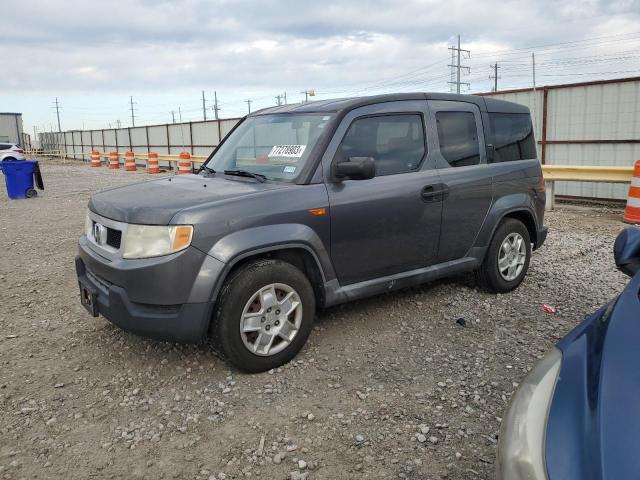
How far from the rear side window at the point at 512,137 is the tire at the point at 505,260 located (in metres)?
0.67

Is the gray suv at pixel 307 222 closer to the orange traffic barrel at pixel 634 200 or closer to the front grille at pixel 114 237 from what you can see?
the front grille at pixel 114 237

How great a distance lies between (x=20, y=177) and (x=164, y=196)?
41.0 ft

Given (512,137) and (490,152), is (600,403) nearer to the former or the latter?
(490,152)

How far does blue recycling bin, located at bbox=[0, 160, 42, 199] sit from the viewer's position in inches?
551

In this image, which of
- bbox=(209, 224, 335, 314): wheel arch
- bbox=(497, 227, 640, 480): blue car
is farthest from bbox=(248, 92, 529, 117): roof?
bbox=(497, 227, 640, 480): blue car

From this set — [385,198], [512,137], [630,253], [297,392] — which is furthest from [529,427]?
[512,137]

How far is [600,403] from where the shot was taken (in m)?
1.55

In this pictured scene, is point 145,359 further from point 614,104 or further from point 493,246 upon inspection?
point 614,104

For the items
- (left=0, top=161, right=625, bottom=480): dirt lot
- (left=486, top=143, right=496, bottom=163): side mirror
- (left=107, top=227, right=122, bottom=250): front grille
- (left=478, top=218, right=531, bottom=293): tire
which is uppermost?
(left=486, top=143, right=496, bottom=163): side mirror

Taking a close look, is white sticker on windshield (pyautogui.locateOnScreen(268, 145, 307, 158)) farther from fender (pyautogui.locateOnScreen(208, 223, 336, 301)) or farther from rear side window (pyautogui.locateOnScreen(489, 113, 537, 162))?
rear side window (pyautogui.locateOnScreen(489, 113, 537, 162))

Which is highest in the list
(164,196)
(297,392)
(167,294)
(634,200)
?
(164,196)

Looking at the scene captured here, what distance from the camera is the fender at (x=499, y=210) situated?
16.2 feet

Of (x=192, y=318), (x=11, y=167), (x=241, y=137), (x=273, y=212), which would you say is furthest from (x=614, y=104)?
(x=11, y=167)

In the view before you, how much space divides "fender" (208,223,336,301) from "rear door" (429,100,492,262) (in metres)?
1.31
